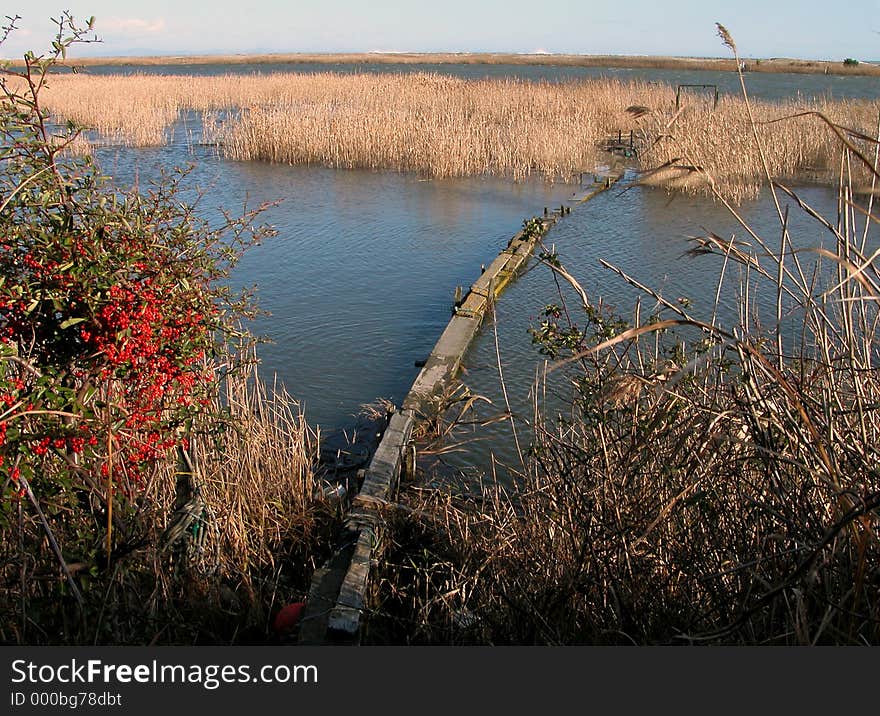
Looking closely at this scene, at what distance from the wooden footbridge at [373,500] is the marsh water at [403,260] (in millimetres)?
301

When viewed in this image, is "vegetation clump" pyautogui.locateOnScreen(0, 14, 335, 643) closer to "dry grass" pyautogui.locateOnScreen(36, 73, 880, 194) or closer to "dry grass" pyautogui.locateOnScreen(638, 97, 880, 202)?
"dry grass" pyautogui.locateOnScreen(36, 73, 880, 194)

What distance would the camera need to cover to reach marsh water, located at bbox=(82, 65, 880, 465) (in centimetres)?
717

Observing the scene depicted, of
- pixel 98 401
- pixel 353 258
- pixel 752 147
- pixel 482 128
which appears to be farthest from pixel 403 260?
pixel 98 401

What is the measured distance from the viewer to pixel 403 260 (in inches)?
427

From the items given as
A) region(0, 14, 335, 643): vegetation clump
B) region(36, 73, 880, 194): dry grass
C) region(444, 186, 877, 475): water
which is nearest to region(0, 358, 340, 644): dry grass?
region(0, 14, 335, 643): vegetation clump

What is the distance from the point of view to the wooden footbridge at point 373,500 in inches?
125

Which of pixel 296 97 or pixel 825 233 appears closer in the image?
pixel 825 233

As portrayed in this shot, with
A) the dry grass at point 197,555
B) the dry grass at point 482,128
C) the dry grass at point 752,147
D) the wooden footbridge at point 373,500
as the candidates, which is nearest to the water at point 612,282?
the wooden footbridge at point 373,500

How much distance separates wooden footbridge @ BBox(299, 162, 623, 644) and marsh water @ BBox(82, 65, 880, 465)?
301 millimetres

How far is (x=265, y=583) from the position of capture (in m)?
3.81

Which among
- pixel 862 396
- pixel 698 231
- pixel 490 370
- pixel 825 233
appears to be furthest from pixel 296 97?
pixel 862 396

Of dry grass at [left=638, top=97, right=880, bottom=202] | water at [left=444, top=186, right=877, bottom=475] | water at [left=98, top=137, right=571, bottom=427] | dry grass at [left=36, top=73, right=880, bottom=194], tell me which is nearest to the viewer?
water at [left=444, top=186, right=877, bottom=475]
